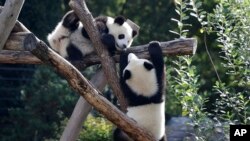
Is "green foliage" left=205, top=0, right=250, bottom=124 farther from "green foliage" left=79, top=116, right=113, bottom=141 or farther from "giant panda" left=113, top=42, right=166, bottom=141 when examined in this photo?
"green foliage" left=79, top=116, right=113, bottom=141

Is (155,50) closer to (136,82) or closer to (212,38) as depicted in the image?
(136,82)

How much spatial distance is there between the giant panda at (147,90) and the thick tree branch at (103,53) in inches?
3.6

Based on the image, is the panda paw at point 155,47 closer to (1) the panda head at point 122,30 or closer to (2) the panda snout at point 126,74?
(2) the panda snout at point 126,74

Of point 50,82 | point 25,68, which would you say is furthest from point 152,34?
point 50,82

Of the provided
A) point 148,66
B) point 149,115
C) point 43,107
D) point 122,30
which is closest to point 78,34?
point 122,30

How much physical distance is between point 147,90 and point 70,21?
1.41 metres

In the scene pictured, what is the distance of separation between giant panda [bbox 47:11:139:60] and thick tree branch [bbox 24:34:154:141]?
5.05ft

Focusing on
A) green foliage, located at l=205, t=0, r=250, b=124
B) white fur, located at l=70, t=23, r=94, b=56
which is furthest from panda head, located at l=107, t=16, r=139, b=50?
green foliage, located at l=205, t=0, r=250, b=124

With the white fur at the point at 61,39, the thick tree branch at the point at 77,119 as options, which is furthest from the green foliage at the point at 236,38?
the white fur at the point at 61,39

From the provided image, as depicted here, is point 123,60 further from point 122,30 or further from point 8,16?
point 8,16

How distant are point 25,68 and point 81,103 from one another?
5.05 m

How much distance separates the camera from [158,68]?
5766 mm

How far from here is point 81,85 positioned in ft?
16.1

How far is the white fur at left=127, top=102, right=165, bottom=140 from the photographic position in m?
5.68
